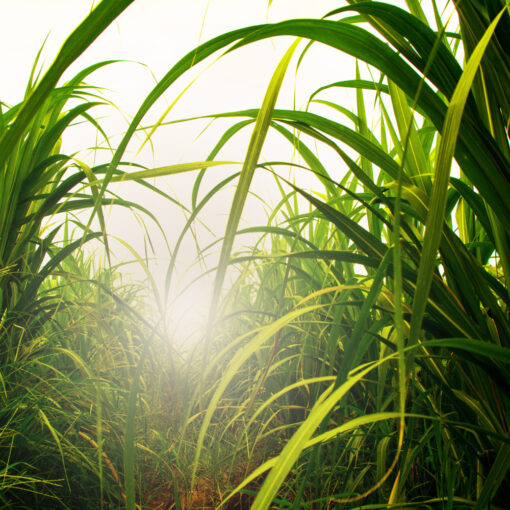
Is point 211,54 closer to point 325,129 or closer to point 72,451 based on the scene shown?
point 325,129

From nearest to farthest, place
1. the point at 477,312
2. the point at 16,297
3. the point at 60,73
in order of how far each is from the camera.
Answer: the point at 60,73
the point at 477,312
the point at 16,297

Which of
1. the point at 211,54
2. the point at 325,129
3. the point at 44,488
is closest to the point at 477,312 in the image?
the point at 325,129

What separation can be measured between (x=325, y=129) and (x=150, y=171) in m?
0.20

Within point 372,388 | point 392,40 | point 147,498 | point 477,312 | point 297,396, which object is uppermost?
point 392,40

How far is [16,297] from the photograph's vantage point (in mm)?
774

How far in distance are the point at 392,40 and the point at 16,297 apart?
0.82 meters

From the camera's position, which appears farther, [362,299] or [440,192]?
[362,299]

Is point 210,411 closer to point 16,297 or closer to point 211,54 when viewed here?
point 211,54

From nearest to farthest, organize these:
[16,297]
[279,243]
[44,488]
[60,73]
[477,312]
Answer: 1. [60,73]
2. [477,312]
3. [44,488]
4. [16,297]
5. [279,243]

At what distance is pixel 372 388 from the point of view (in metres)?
0.62

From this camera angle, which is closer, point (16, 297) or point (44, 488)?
point (44, 488)

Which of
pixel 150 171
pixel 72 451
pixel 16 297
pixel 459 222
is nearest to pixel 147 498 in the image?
pixel 72 451

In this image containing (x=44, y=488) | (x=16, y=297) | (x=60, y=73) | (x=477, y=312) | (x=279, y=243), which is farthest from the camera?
(x=279, y=243)

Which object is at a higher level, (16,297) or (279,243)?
(279,243)
